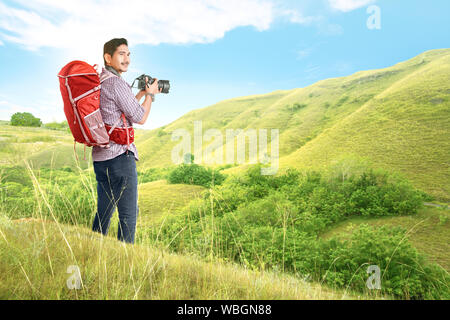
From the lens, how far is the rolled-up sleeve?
9.26 ft

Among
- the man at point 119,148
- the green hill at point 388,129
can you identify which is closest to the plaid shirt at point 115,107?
the man at point 119,148

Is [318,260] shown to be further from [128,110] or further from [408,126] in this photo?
[408,126]

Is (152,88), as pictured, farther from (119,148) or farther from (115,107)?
(119,148)

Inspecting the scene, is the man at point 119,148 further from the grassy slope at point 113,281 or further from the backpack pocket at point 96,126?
the grassy slope at point 113,281

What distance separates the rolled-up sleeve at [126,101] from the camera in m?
2.82

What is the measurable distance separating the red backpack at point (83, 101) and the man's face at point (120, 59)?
0.34 m

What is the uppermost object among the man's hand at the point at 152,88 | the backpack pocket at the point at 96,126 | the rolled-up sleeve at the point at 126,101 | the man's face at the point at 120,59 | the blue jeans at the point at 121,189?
the man's face at the point at 120,59

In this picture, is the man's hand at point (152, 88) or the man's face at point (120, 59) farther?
the man's hand at point (152, 88)

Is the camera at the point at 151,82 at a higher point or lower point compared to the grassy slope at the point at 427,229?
higher

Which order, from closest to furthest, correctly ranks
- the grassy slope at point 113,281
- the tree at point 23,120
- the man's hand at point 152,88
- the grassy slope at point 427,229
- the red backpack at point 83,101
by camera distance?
1. the grassy slope at point 113,281
2. the red backpack at point 83,101
3. the man's hand at point 152,88
4. the grassy slope at point 427,229
5. the tree at point 23,120

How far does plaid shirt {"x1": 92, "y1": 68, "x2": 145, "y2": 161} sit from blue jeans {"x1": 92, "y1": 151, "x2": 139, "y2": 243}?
10 centimetres

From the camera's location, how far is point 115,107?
2906 mm

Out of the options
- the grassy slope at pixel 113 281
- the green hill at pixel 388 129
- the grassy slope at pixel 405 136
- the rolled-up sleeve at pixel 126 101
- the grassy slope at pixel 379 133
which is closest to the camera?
the grassy slope at pixel 113 281
